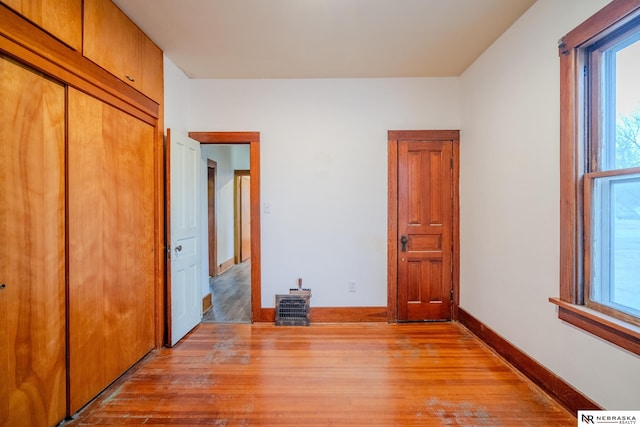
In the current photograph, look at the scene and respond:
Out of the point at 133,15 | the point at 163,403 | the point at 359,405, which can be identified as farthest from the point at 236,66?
the point at 359,405

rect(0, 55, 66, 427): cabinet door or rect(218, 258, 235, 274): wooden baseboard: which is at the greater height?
rect(0, 55, 66, 427): cabinet door

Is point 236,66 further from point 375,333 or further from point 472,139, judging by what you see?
point 375,333

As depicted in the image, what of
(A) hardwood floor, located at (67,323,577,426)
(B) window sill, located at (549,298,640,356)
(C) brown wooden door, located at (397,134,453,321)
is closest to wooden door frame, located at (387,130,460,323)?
(C) brown wooden door, located at (397,134,453,321)

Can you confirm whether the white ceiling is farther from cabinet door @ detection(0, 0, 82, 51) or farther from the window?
the window

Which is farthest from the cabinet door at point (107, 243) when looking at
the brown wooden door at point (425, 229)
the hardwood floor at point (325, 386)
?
the brown wooden door at point (425, 229)

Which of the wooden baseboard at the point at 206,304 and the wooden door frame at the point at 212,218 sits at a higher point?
the wooden door frame at the point at 212,218

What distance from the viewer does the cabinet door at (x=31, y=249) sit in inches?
52.4

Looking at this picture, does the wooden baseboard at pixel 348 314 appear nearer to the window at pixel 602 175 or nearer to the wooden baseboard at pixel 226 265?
Result: the window at pixel 602 175

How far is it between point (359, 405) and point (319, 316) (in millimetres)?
1318

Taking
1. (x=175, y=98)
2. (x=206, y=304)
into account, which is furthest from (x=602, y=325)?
(x=175, y=98)

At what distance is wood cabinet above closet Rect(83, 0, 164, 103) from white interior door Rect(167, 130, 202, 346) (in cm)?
46

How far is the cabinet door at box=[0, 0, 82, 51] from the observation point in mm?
1367

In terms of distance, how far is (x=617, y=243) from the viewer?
1.56 meters

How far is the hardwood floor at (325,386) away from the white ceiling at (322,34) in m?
2.62
